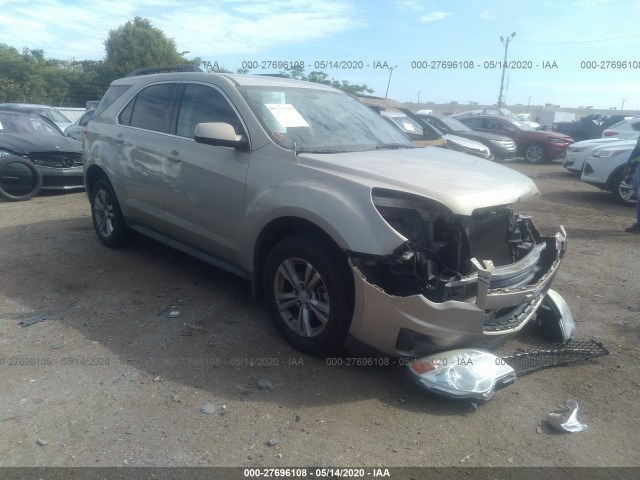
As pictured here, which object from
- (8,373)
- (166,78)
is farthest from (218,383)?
(166,78)

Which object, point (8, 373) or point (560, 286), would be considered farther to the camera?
point (560, 286)

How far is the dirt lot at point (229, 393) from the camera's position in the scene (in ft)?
9.53

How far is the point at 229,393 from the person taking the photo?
11.2ft

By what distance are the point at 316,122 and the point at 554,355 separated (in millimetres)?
2560

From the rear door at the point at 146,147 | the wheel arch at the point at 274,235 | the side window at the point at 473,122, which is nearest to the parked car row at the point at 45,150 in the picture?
the rear door at the point at 146,147

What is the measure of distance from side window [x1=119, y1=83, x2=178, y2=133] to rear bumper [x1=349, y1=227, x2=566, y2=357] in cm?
280

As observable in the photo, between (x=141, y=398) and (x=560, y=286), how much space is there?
418cm

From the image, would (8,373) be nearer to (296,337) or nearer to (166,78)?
(296,337)

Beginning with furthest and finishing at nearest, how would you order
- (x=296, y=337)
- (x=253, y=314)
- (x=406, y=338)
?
(x=253, y=314)
(x=296, y=337)
(x=406, y=338)

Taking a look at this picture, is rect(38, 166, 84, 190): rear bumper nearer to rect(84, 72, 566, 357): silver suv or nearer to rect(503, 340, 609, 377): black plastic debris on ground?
rect(84, 72, 566, 357): silver suv

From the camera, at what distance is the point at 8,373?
11.8 ft

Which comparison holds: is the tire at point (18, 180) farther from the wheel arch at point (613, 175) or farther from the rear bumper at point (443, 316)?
the wheel arch at point (613, 175)

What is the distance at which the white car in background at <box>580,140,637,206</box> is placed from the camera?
10.1m

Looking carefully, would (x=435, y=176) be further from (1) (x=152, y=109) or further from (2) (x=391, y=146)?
(1) (x=152, y=109)
